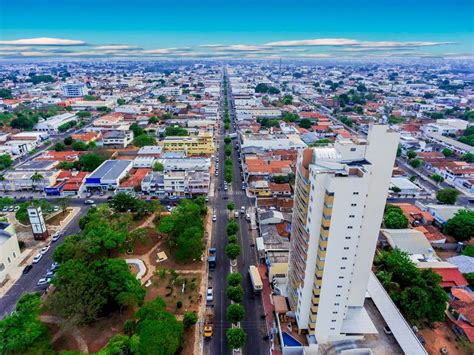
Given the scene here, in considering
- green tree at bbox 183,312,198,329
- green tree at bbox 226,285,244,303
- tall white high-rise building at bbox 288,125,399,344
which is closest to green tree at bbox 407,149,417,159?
tall white high-rise building at bbox 288,125,399,344

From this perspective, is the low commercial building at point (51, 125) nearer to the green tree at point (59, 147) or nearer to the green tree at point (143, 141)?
the green tree at point (59, 147)

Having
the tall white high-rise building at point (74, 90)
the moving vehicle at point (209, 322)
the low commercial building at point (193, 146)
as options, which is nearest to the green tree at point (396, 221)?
the moving vehicle at point (209, 322)

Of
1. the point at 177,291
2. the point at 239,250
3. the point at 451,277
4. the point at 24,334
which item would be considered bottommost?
the point at 177,291

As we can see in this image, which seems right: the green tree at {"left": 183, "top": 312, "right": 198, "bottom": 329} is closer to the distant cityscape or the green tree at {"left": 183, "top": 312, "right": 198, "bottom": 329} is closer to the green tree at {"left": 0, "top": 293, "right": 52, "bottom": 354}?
the distant cityscape

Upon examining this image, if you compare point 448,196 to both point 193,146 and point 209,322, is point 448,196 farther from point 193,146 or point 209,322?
point 193,146

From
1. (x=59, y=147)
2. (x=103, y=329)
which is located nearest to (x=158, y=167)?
(x=59, y=147)

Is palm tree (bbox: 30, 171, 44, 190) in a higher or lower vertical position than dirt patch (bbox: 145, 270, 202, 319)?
higher
